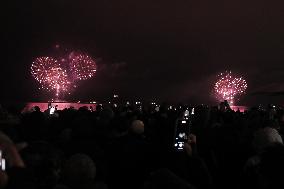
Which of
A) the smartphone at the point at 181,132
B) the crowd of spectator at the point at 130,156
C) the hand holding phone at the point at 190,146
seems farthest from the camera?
the smartphone at the point at 181,132

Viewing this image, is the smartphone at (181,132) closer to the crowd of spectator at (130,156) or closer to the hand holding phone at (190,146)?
the crowd of spectator at (130,156)

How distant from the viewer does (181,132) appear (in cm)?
741

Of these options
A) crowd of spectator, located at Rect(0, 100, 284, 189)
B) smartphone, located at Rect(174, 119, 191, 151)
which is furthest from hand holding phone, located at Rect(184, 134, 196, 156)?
smartphone, located at Rect(174, 119, 191, 151)

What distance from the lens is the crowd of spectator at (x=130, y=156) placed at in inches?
157

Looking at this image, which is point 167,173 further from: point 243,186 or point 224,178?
point 224,178

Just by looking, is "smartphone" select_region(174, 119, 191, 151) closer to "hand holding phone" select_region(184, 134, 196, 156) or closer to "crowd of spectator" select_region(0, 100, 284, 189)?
"crowd of spectator" select_region(0, 100, 284, 189)

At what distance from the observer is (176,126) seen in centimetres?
749

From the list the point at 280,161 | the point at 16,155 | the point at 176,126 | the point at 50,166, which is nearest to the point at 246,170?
the point at 176,126

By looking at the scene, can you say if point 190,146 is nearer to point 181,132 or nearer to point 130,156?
point 181,132

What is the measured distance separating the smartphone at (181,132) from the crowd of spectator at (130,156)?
0.20m

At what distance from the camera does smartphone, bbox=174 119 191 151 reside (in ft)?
23.3

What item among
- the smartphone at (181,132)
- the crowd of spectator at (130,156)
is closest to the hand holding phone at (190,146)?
the crowd of spectator at (130,156)

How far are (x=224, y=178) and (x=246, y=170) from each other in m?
2.07

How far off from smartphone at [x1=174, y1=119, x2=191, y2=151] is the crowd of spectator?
196 millimetres
